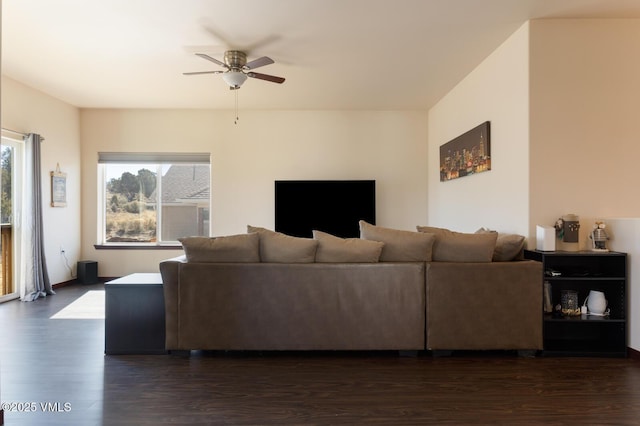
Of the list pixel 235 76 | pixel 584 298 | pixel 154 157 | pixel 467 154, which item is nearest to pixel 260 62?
pixel 235 76

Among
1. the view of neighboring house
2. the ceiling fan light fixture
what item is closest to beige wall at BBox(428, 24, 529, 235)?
the ceiling fan light fixture

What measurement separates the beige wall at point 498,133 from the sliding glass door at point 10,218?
18.6 ft

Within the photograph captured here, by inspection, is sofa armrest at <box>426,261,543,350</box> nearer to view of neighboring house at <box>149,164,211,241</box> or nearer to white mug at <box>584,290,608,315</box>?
white mug at <box>584,290,608,315</box>

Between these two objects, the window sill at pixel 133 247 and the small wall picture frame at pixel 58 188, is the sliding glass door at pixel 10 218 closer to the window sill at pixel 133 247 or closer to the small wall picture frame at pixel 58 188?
the small wall picture frame at pixel 58 188

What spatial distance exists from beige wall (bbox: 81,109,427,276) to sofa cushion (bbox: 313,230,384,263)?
3504 mm

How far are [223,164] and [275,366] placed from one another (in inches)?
171

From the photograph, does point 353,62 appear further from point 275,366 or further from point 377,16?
point 275,366

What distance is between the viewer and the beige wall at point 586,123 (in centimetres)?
340

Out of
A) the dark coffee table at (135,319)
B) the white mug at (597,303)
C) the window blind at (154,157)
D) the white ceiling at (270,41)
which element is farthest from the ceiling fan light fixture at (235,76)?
the white mug at (597,303)

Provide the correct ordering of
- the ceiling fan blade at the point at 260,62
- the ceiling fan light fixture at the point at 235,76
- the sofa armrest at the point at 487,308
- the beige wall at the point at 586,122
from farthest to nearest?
the ceiling fan light fixture at the point at 235,76 → the ceiling fan blade at the point at 260,62 → the beige wall at the point at 586,122 → the sofa armrest at the point at 487,308

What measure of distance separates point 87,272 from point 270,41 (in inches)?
181

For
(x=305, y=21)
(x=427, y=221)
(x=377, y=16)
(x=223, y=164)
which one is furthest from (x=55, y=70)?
(x=427, y=221)

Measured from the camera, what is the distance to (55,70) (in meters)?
4.73

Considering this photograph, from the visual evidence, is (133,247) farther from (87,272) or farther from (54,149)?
(54,149)
